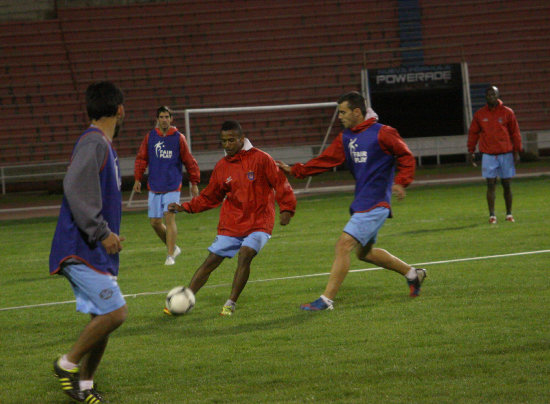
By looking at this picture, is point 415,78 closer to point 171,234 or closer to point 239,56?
point 239,56

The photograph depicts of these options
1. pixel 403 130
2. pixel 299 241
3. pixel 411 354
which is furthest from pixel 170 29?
pixel 411 354

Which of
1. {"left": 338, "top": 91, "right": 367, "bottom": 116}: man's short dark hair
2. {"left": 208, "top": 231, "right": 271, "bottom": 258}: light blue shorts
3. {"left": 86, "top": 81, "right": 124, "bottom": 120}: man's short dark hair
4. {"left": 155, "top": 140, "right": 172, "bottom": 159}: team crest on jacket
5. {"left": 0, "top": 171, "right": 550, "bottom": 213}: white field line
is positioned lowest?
{"left": 0, "top": 171, "right": 550, "bottom": 213}: white field line

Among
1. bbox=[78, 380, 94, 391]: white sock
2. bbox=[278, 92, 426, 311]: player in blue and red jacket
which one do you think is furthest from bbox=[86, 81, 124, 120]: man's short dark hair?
bbox=[278, 92, 426, 311]: player in blue and red jacket

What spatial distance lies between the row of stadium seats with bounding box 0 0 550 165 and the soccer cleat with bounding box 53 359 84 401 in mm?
22951

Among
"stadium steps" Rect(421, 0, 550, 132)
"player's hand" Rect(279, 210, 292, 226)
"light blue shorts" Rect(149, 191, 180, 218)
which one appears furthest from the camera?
"stadium steps" Rect(421, 0, 550, 132)

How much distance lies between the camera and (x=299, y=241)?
12.7 m

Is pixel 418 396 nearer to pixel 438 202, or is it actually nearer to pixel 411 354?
pixel 411 354

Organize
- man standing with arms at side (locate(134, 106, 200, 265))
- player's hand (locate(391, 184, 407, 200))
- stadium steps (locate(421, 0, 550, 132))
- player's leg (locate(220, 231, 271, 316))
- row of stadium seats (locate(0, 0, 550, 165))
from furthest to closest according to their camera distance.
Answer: stadium steps (locate(421, 0, 550, 132)) → row of stadium seats (locate(0, 0, 550, 165)) → man standing with arms at side (locate(134, 106, 200, 265)) → player's leg (locate(220, 231, 271, 316)) → player's hand (locate(391, 184, 407, 200))

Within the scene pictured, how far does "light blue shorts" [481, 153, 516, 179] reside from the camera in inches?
535

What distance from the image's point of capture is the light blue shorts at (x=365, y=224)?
743 centimetres

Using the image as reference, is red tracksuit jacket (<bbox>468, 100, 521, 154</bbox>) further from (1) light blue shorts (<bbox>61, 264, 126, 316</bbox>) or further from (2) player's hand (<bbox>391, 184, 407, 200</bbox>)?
(1) light blue shorts (<bbox>61, 264, 126, 316</bbox>)

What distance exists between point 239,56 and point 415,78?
22.7 feet

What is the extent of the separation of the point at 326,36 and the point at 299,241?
729 inches

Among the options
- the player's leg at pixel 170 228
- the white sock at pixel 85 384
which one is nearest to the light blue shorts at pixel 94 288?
the white sock at pixel 85 384
